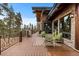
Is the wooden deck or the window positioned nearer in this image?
the wooden deck

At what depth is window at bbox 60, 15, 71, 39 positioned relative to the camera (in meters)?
7.68

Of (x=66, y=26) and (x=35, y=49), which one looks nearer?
(x=35, y=49)

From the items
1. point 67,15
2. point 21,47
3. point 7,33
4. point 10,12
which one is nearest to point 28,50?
point 21,47

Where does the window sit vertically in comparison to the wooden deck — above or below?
above

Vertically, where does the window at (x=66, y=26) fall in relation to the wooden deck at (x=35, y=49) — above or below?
above

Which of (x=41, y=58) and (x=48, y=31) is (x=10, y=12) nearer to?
(x=48, y=31)

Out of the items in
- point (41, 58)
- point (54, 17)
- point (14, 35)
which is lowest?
point (41, 58)

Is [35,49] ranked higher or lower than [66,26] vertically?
lower

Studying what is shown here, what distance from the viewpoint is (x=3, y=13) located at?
22.0ft

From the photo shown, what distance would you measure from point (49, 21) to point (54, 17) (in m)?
0.89

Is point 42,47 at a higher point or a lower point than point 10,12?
lower

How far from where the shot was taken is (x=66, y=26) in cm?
796

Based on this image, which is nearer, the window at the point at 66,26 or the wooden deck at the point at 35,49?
the wooden deck at the point at 35,49

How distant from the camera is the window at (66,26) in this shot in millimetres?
7684
